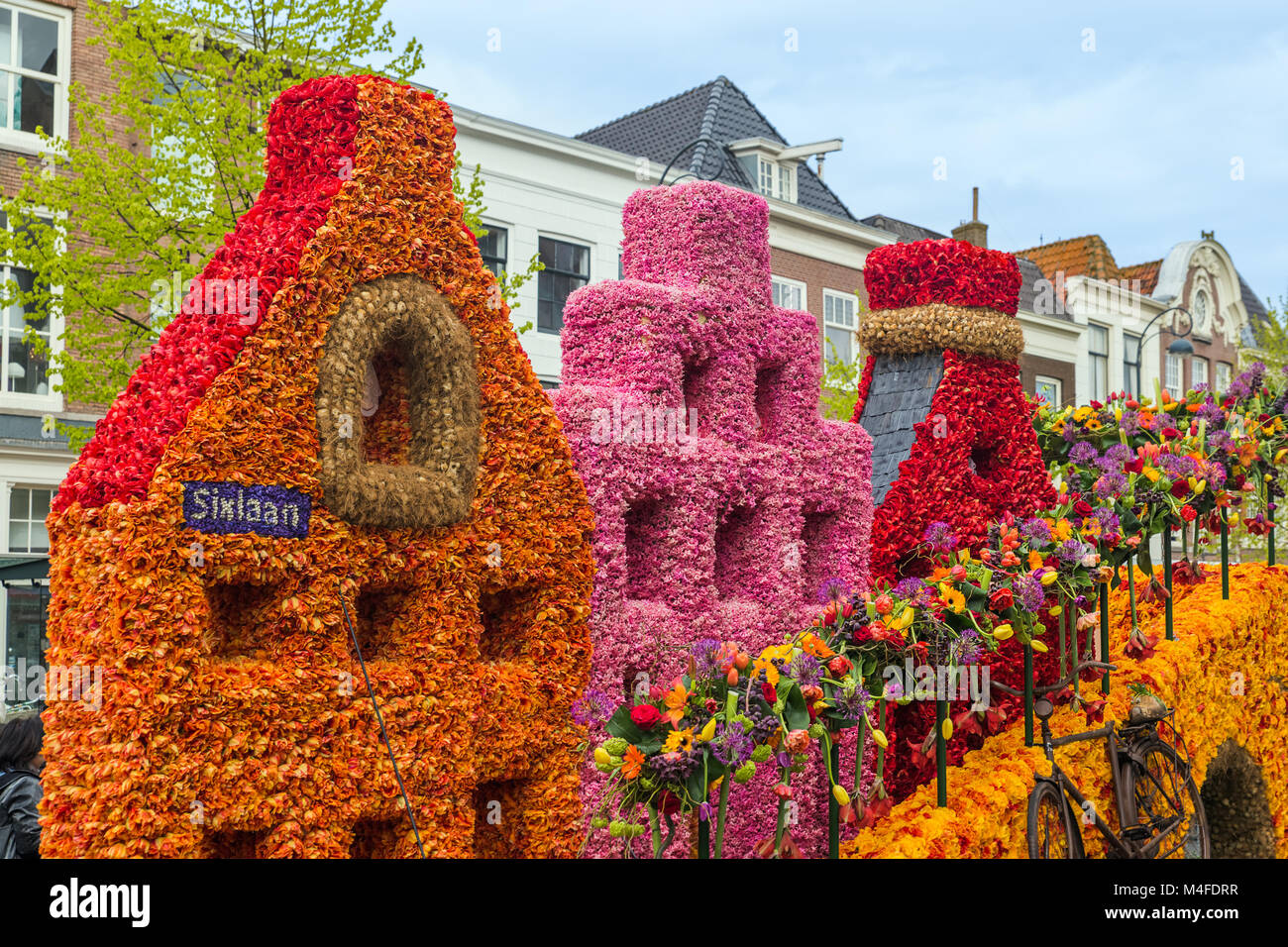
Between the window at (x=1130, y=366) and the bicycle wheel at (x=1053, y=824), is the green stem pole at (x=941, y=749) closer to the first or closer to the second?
the bicycle wheel at (x=1053, y=824)

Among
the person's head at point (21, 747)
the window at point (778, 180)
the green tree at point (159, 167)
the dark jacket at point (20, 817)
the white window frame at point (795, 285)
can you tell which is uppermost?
the window at point (778, 180)

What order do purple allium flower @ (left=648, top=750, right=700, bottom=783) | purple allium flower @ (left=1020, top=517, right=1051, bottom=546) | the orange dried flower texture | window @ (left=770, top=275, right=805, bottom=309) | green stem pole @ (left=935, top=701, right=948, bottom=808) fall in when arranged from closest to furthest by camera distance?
purple allium flower @ (left=648, top=750, right=700, bottom=783), green stem pole @ (left=935, top=701, right=948, bottom=808), the orange dried flower texture, purple allium flower @ (left=1020, top=517, right=1051, bottom=546), window @ (left=770, top=275, right=805, bottom=309)

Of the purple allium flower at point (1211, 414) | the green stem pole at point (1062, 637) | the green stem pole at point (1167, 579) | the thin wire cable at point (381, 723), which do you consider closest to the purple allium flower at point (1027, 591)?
the green stem pole at point (1062, 637)

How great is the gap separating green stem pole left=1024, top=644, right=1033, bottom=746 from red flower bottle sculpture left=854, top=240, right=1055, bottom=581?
93 centimetres

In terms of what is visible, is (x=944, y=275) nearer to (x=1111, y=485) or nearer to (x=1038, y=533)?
Result: (x=1111, y=485)

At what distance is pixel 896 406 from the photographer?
8992 millimetres

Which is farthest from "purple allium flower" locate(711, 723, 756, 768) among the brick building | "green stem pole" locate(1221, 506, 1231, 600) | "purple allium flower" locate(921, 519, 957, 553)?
the brick building

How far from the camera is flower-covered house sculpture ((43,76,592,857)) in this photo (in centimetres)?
483

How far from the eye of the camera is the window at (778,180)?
20875 millimetres

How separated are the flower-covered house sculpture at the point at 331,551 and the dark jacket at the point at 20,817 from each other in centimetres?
126

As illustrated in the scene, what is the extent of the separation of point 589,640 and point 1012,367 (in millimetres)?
4405

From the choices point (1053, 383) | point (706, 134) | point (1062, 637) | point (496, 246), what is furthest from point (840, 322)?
Answer: point (1062, 637)

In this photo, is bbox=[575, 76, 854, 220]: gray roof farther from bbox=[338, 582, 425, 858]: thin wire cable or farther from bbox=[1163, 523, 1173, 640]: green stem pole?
bbox=[338, 582, 425, 858]: thin wire cable
